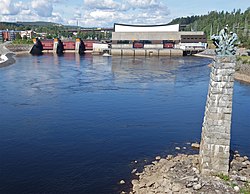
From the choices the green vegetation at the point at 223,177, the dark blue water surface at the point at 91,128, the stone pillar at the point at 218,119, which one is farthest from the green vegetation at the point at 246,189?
the dark blue water surface at the point at 91,128

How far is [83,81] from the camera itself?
A: 176 ft

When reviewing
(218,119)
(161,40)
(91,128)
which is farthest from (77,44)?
(218,119)

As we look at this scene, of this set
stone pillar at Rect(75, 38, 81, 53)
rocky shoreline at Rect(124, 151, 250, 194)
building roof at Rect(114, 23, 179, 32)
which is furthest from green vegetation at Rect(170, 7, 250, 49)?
rocky shoreline at Rect(124, 151, 250, 194)

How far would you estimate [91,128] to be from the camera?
27594 millimetres

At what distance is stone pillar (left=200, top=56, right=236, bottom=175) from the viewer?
15.2 meters

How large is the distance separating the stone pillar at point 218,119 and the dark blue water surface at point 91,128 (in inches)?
219

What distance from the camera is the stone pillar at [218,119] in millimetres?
15195

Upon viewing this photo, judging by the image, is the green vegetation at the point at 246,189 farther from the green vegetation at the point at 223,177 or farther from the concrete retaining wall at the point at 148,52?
the concrete retaining wall at the point at 148,52

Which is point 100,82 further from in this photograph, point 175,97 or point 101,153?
point 101,153

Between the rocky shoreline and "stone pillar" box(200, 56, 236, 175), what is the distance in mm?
675

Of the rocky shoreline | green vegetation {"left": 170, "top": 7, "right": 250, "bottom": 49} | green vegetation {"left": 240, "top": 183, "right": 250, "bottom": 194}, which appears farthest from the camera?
green vegetation {"left": 170, "top": 7, "right": 250, "bottom": 49}

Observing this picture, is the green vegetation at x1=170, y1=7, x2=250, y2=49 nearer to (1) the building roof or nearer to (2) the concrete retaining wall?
(1) the building roof

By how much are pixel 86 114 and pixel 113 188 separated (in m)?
15.6

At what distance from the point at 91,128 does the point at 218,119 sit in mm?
14655
